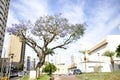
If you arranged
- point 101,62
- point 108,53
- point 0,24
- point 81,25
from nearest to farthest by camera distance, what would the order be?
point 81,25 → point 108,53 → point 101,62 → point 0,24

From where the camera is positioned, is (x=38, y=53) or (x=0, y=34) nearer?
(x=38, y=53)

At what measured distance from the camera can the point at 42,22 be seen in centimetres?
3694

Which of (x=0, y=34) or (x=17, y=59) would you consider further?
(x=17, y=59)

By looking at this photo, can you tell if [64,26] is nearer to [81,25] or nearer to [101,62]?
[81,25]

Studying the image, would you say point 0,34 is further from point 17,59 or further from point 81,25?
point 17,59

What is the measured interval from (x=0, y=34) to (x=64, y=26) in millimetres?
46143

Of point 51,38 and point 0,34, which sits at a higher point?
point 0,34

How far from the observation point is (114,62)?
2308 inches

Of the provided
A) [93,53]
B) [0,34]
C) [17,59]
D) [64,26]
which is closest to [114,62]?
[93,53]

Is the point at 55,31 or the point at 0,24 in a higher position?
the point at 0,24

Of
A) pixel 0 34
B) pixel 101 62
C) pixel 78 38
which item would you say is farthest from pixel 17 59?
pixel 78 38

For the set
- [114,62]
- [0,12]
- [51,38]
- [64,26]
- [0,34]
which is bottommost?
[114,62]

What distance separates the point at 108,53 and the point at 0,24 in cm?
4466

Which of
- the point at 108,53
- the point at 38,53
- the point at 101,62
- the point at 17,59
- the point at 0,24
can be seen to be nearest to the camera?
the point at 38,53
